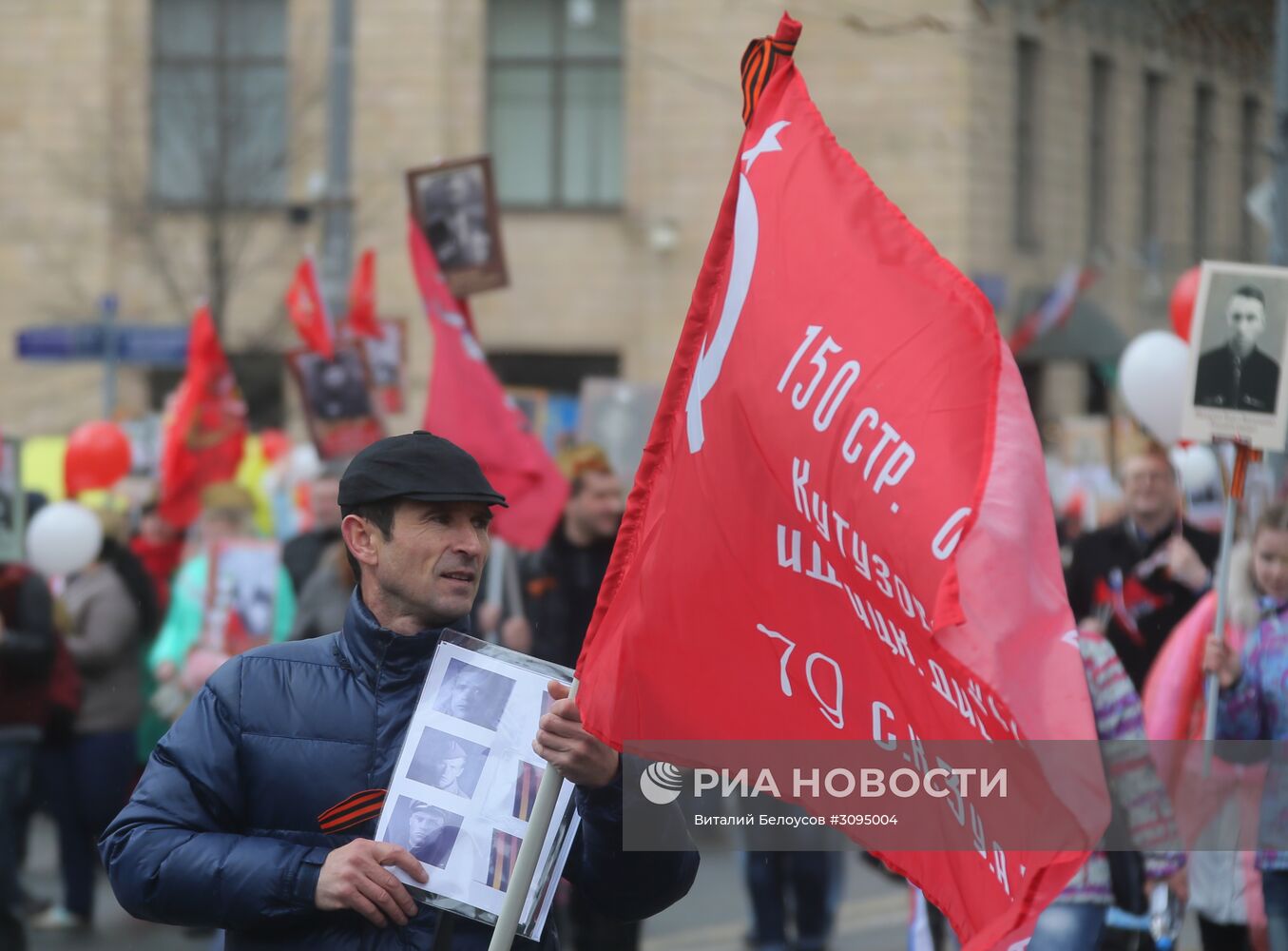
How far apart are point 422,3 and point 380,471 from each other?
24.9 m

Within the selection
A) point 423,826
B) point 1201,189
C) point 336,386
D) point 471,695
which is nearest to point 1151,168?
point 1201,189

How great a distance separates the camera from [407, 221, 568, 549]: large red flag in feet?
32.9

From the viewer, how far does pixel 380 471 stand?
390 centimetres

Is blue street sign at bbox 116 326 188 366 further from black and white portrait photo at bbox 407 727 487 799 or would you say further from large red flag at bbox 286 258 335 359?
black and white portrait photo at bbox 407 727 487 799

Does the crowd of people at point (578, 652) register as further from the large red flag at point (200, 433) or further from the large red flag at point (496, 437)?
the large red flag at point (200, 433)

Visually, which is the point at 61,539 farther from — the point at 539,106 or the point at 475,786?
the point at 539,106

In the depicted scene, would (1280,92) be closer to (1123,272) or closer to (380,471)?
(380,471)

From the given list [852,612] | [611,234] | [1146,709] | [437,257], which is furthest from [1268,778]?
[611,234]

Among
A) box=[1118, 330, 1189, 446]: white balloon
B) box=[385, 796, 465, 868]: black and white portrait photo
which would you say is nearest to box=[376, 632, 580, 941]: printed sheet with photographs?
box=[385, 796, 465, 868]: black and white portrait photo

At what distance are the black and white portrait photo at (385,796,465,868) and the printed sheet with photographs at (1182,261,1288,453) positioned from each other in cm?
377

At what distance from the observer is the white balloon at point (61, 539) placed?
10.3m

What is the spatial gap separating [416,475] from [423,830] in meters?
0.61

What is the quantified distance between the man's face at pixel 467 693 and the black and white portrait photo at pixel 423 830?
169 mm

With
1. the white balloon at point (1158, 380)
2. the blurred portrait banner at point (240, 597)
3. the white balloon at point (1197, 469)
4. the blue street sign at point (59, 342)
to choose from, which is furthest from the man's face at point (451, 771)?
the blue street sign at point (59, 342)
